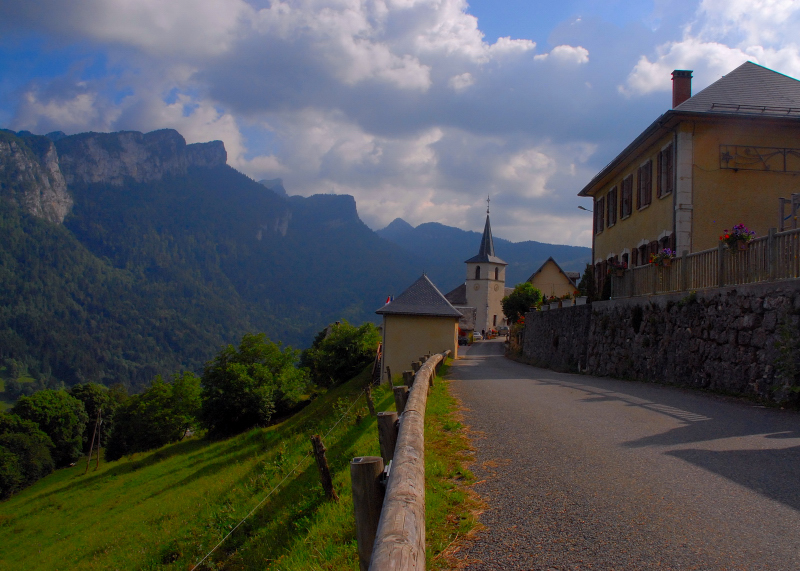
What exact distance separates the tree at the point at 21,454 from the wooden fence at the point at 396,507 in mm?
57733

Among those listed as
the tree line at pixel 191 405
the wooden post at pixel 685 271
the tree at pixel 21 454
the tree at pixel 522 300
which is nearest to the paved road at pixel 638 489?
the wooden post at pixel 685 271

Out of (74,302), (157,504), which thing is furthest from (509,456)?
(74,302)

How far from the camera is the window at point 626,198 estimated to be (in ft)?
72.1

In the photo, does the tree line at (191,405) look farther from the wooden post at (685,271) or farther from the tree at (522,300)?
the wooden post at (685,271)

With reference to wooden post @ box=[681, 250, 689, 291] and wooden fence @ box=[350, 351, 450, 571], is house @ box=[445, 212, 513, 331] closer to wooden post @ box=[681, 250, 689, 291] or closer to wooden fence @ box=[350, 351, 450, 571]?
wooden post @ box=[681, 250, 689, 291]

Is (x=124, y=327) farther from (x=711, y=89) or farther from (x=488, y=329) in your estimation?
(x=711, y=89)

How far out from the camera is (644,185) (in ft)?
66.6

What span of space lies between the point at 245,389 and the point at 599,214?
75.1 ft

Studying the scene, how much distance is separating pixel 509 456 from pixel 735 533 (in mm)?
2550

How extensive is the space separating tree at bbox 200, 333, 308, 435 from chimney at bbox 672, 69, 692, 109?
27285 mm

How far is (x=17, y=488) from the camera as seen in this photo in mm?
50219

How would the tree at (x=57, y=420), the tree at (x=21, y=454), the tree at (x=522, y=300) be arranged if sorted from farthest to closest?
the tree at (x=57, y=420), the tree at (x=21, y=454), the tree at (x=522, y=300)

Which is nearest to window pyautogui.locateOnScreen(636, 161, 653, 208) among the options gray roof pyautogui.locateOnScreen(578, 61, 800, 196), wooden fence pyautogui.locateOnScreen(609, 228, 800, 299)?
gray roof pyautogui.locateOnScreen(578, 61, 800, 196)

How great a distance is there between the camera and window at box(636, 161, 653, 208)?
19.8 metres
